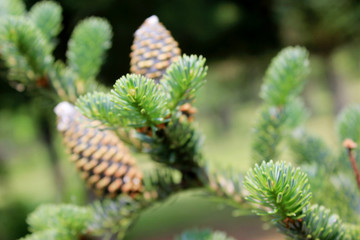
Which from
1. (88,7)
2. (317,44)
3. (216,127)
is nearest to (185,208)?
(317,44)

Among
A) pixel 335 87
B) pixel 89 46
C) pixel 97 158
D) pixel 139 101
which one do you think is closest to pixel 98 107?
pixel 139 101

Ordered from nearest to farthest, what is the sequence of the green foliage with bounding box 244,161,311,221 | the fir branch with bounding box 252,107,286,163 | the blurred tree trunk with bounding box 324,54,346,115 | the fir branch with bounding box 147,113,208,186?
the green foliage with bounding box 244,161,311,221
the fir branch with bounding box 147,113,208,186
the fir branch with bounding box 252,107,286,163
the blurred tree trunk with bounding box 324,54,346,115

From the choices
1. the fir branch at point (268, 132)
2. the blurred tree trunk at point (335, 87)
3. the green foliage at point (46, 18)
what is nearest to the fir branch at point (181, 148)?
the fir branch at point (268, 132)

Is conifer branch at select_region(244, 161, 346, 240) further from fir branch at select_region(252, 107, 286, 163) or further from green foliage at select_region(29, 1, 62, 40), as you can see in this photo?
green foliage at select_region(29, 1, 62, 40)

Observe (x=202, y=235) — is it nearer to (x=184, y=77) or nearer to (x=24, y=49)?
(x=184, y=77)

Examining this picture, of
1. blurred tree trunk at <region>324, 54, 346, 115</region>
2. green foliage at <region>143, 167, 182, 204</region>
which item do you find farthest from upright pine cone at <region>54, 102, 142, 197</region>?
blurred tree trunk at <region>324, 54, 346, 115</region>
